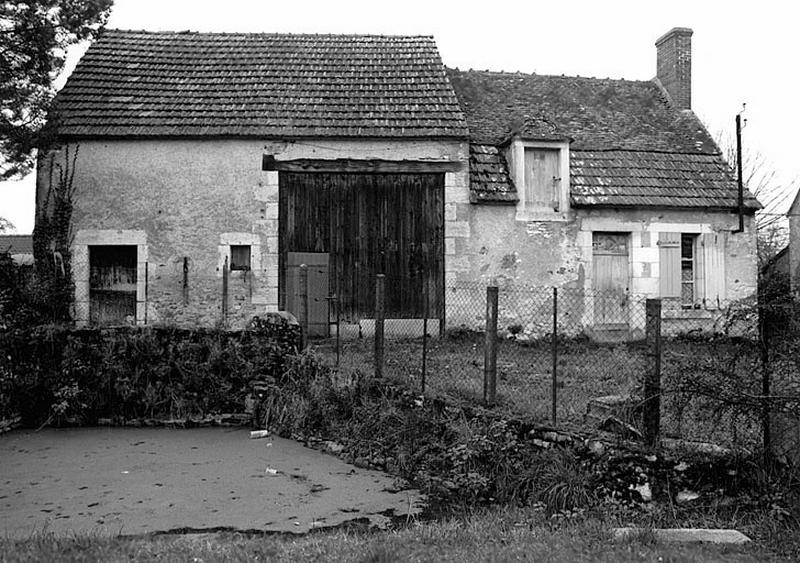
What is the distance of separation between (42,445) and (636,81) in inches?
690

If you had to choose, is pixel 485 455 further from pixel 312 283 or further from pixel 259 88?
pixel 259 88

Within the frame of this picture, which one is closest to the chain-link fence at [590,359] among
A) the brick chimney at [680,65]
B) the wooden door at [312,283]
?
the wooden door at [312,283]

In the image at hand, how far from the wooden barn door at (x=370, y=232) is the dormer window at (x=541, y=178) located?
71.8 inches

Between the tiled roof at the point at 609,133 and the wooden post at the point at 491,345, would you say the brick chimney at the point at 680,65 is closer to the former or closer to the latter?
the tiled roof at the point at 609,133

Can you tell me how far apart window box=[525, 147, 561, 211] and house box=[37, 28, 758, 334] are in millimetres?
50

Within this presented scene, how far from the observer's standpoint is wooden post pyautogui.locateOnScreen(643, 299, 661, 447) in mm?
6234

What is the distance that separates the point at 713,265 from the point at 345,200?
28.2ft

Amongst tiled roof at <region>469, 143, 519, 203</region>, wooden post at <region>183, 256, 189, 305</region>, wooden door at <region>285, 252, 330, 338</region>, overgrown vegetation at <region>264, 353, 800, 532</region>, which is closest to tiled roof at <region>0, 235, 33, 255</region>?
wooden post at <region>183, 256, 189, 305</region>

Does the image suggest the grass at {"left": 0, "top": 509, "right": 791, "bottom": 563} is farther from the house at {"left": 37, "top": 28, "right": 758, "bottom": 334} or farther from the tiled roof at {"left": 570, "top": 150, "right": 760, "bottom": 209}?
the tiled roof at {"left": 570, "top": 150, "right": 760, "bottom": 209}

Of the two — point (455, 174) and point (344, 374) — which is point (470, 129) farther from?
point (344, 374)

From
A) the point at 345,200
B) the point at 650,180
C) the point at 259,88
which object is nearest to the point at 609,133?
the point at 650,180

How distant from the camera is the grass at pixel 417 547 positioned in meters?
4.71

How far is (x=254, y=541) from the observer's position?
5.34 meters

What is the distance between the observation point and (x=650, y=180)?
16.6 meters
